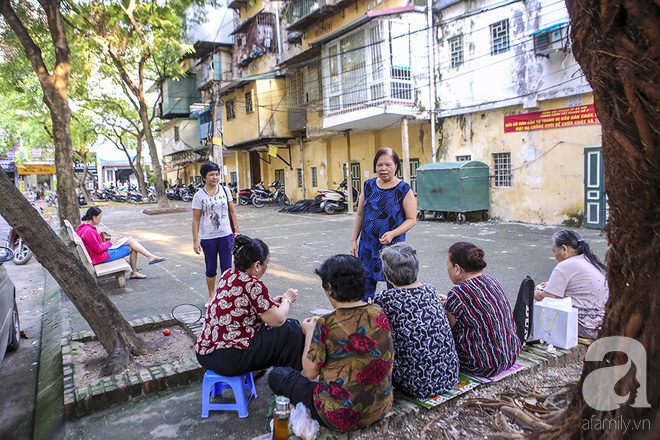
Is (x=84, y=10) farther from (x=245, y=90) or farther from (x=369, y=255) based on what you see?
(x=245, y=90)

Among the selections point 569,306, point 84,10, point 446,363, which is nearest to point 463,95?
point 84,10

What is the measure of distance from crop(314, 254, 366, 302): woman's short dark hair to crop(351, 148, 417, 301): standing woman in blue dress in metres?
1.45

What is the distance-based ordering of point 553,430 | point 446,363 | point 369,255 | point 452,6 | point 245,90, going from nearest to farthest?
1. point 553,430
2. point 446,363
3. point 369,255
4. point 452,6
5. point 245,90

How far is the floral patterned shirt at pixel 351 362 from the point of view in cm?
222

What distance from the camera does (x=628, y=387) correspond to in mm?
1601

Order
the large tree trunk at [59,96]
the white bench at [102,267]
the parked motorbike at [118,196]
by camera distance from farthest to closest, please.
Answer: the parked motorbike at [118,196]
the large tree trunk at [59,96]
the white bench at [102,267]

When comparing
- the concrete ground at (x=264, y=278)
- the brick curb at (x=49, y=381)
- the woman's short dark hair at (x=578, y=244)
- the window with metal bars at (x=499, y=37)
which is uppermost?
the window with metal bars at (x=499, y=37)

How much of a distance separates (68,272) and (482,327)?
2.95 m

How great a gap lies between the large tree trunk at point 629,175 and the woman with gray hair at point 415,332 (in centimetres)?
90

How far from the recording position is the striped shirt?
272 cm

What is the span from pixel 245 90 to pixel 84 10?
12.2m

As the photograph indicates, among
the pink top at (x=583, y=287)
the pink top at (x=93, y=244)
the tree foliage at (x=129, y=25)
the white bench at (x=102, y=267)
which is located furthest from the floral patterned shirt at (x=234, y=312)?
the tree foliage at (x=129, y=25)

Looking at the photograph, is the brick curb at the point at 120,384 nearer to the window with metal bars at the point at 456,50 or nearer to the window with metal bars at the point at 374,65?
the window with metal bars at the point at 374,65

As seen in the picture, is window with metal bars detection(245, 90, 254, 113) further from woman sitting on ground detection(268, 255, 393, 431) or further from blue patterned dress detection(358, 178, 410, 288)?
woman sitting on ground detection(268, 255, 393, 431)
